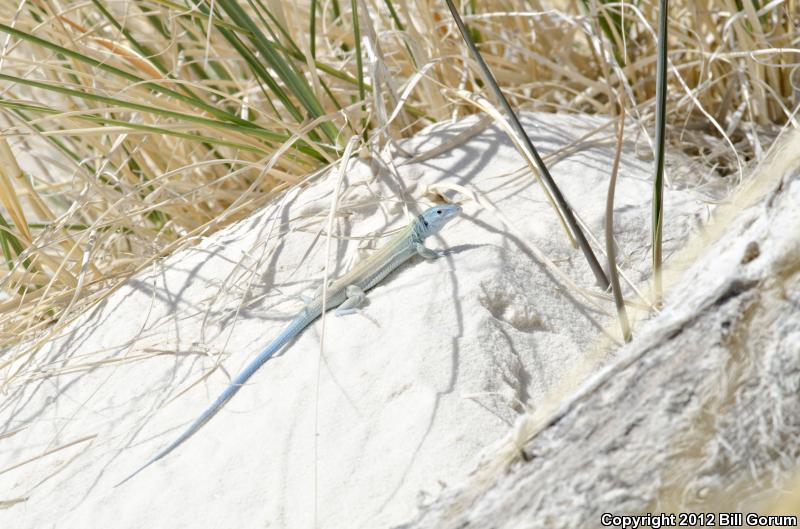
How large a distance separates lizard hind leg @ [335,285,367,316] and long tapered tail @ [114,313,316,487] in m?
0.10

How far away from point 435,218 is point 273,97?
1.26 m

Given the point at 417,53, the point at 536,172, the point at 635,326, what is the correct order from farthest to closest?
the point at 417,53
the point at 536,172
the point at 635,326

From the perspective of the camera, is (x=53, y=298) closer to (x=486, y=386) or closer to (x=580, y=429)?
(x=486, y=386)

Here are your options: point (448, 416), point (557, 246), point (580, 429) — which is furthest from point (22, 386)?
point (580, 429)

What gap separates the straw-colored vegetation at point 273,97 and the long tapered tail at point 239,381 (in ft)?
1.83

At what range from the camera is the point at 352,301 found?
2.36 metres

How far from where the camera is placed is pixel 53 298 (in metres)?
2.70

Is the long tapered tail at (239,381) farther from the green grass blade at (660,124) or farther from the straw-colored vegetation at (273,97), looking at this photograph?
the green grass blade at (660,124)

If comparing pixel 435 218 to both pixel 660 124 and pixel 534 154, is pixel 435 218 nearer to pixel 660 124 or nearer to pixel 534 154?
pixel 534 154

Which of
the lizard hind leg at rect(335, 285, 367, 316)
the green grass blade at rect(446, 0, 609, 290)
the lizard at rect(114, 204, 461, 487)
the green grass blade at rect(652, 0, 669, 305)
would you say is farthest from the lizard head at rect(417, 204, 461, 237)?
the green grass blade at rect(652, 0, 669, 305)

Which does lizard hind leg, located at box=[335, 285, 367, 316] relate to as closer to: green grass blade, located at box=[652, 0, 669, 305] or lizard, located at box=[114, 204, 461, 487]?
lizard, located at box=[114, 204, 461, 487]

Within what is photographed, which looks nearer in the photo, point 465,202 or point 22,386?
point 22,386

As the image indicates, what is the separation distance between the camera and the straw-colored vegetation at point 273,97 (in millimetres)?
2588

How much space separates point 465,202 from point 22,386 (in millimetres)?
1494
